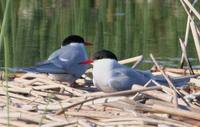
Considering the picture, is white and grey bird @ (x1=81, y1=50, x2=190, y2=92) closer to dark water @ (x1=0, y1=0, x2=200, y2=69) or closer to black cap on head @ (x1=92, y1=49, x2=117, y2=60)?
black cap on head @ (x1=92, y1=49, x2=117, y2=60)

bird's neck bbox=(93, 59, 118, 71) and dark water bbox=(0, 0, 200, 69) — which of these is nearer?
bird's neck bbox=(93, 59, 118, 71)

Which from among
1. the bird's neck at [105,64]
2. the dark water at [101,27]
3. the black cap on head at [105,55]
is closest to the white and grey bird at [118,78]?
the bird's neck at [105,64]

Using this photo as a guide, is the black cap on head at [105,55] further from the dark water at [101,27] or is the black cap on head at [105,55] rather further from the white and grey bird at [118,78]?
the dark water at [101,27]

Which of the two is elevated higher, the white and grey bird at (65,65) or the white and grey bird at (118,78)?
the white and grey bird at (118,78)

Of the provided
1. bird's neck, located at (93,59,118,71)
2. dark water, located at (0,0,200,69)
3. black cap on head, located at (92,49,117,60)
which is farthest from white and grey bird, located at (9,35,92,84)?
dark water, located at (0,0,200,69)

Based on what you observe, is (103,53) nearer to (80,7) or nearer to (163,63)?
(163,63)

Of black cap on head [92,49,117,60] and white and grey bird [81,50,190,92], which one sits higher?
black cap on head [92,49,117,60]

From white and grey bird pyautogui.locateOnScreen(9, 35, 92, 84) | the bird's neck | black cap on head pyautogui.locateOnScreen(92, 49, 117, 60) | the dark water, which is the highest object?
black cap on head pyautogui.locateOnScreen(92, 49, 117, 60)

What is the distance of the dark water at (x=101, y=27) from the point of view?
11.6 m

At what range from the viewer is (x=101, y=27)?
15.5 metres

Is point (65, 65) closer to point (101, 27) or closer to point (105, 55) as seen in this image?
point (105, 55)

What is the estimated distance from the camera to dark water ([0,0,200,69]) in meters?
11.6

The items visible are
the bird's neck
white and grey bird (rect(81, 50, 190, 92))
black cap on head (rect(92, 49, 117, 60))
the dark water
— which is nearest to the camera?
white and grey bird (rect(81, 50, 190, 92))

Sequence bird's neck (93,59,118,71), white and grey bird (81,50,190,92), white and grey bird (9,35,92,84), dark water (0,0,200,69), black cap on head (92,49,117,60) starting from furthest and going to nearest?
dark water (0,0,200,69) → white and grey bird (9,35,92,84) → black cap on head (92,49,117,60) → bird's neck (93,59,118,71) → white and grey bird (81,50,190,92)
